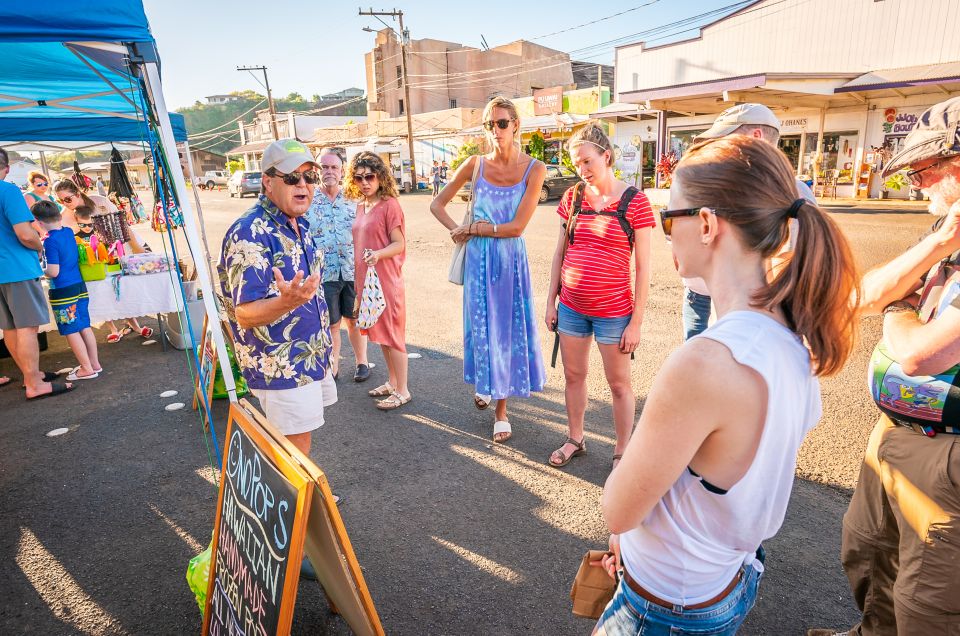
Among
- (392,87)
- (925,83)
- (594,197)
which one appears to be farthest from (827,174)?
(392,87)

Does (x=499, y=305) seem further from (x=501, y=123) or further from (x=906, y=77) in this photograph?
(x=906, y=77)

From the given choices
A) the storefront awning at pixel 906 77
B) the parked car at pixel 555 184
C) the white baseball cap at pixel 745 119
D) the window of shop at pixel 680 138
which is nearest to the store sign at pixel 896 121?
the storefront awning at pixel 906 77

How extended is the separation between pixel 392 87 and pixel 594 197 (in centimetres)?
5350

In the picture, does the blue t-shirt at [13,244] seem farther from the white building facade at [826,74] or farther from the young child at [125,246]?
the white building facade at [826,74]

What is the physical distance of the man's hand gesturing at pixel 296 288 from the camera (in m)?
2.21

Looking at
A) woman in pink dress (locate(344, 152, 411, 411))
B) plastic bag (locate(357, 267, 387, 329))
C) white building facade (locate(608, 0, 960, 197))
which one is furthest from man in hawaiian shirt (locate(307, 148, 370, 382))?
white building facade (locate(608, 0, 960, 197))

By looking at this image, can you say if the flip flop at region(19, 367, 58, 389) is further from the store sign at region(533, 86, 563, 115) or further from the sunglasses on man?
the store sign at region(533, 86, 563, 115)

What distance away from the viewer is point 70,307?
5441 millimetres

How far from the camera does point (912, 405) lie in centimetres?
172

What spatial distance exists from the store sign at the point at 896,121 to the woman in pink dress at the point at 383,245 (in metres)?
19.5

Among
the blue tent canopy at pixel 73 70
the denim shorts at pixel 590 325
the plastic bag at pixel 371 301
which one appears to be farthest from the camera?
the plastic bag at pixel 371 301

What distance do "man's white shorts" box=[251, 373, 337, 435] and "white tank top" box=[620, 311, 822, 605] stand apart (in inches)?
69.2

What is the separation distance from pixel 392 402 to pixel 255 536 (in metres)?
2.62

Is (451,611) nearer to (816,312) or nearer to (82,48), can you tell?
(816,312)
